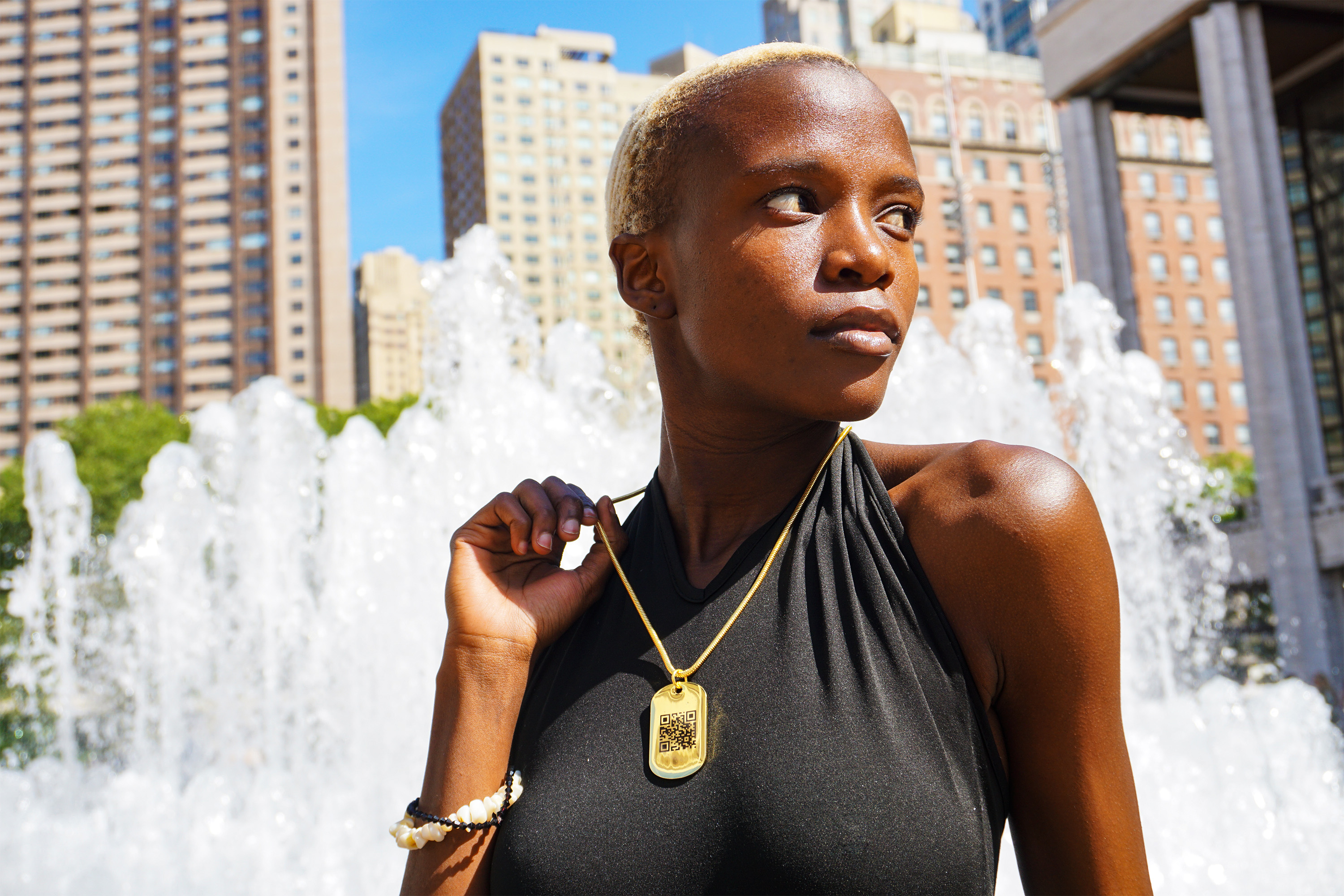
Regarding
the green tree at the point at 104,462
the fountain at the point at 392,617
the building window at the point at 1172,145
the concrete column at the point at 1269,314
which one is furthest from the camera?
the building window at the point at 1172,145

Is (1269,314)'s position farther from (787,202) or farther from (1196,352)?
(1196,352)

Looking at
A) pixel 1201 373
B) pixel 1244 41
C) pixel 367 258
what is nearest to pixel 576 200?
pixel 367 258

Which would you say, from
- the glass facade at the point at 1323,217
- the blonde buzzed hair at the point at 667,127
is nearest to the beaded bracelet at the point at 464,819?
the blonde buzzed hair at the point at 667,127

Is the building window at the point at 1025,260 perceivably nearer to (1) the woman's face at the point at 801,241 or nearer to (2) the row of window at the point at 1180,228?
(2) the row of window at the point at 1180,228

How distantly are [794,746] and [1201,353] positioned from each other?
6251 centimetres

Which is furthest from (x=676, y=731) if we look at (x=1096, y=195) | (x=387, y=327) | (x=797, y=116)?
(x=387, y=327)

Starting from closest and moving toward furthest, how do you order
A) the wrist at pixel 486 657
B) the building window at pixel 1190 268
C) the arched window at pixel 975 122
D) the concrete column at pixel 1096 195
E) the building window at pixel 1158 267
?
the wrist at pixel 486 657 < the concrete column at pixel 1096 195 < the building window at pixel 1158 267 < the building window at pixel 1190 268 < the arched window at pixel 975 122

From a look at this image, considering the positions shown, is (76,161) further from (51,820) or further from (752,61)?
(752,61)

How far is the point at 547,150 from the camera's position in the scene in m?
96.6

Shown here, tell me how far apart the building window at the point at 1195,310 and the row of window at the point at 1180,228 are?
3.31 m

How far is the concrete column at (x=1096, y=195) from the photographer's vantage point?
2572cm

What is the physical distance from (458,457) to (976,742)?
8164 millimetres

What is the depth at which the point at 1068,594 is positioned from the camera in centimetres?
103

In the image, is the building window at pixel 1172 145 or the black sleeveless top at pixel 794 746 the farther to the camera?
the building window at pixel 1172 145
